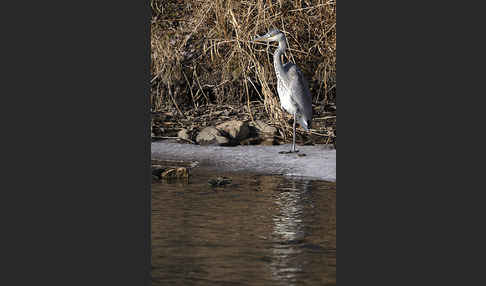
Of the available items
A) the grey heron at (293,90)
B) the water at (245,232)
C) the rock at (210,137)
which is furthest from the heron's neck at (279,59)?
the water at (245,232)

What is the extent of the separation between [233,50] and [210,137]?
0.77 meters

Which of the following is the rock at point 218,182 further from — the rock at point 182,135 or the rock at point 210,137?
the rock at point 182,135

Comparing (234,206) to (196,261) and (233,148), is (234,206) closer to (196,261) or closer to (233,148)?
(196,261)

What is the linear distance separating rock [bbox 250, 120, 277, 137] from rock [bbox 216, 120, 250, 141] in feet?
0.27

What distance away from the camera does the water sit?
3.77 metres

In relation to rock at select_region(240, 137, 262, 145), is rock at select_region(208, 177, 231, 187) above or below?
below

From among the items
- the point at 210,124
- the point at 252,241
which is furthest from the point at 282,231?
the point at 210,124

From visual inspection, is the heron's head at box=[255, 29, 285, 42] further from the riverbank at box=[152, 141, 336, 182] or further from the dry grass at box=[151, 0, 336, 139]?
the riverbank at box=[152, 141, 336, 182]

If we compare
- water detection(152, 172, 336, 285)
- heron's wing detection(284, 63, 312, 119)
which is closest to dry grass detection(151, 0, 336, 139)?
heron's wing detection(284, 63, 312, 119)

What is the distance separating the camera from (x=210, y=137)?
6.46 meters

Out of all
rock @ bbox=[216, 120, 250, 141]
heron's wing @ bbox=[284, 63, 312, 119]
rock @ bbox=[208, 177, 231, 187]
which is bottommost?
rock @ bbox=[208, 177, 231, 187]

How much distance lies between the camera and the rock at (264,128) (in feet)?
21.3

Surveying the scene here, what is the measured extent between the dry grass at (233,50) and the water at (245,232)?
1542 millimetres

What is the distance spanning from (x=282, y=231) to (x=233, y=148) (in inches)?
81.2
